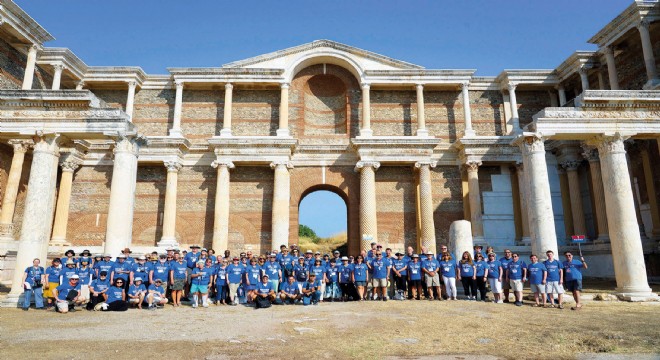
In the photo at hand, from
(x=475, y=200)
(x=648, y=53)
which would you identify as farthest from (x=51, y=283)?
(x=648, y=53)

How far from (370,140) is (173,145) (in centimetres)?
1056

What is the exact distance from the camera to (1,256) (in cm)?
1841

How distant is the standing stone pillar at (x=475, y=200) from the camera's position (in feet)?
74.5

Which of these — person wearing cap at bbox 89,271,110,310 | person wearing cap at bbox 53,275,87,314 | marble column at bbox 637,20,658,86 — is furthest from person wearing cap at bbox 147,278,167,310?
marble column at bbox 637,20,658,86

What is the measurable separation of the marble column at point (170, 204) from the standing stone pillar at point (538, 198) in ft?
54.5

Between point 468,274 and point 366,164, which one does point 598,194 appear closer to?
point 468,274

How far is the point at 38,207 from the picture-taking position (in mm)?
14422

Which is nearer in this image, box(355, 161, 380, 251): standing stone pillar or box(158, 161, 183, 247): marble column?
box(355, 161, 380, 251): standing stone pillar

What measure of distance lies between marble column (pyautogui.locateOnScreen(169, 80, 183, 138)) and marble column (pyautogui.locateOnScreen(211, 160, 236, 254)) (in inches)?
115

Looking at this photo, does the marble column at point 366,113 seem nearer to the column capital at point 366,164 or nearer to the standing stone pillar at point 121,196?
the column capital at point 366,164

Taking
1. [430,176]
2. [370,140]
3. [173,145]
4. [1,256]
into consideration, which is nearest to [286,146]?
[370,140]

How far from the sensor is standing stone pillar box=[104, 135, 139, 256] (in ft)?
50.2

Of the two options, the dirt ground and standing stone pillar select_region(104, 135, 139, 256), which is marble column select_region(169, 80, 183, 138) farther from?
the dirt ground

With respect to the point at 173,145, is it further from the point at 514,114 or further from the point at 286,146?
the point at 514,114
